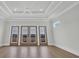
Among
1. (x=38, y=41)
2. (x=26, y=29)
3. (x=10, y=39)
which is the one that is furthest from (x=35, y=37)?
(x=10, y=39)

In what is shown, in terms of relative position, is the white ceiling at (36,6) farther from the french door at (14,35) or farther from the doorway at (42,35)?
the doorway at (42,35)

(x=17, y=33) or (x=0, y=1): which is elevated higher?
(x=0, y=1)

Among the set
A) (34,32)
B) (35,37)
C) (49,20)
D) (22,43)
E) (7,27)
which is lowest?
(22,43)

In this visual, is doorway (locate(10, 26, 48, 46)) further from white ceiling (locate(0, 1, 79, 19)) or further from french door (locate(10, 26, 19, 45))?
white ceiling (locate(0, 1, 79, 19))

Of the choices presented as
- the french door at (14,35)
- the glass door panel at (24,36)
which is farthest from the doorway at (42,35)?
the french door at (14,35)

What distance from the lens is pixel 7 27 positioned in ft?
28.2

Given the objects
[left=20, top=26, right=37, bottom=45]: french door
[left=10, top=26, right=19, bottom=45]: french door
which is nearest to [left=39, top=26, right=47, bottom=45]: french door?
[left=20, top=26, right=37, bottom=45]: french door

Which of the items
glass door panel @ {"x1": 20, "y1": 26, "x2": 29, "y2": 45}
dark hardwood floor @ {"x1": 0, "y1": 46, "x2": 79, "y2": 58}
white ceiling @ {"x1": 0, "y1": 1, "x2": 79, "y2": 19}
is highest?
white ceiling @ {"x1": 0, "y1": 1, "x2": 79, "y2": 19}

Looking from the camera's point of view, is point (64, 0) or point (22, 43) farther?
point (22, 43)

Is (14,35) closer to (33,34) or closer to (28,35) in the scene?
(28,35)

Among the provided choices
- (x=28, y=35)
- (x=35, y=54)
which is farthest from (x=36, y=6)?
(x=28, y=35)

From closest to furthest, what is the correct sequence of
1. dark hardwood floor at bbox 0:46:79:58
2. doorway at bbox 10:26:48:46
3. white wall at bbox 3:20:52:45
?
1. dark hardwood floor at bbox 0:46:79:58
2. white wall at bbox 3:20:52:45
3. doorway at bbox 10:26:48:46

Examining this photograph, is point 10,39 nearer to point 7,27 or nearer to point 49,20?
point 7,27

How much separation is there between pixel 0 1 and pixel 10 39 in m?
5.01
